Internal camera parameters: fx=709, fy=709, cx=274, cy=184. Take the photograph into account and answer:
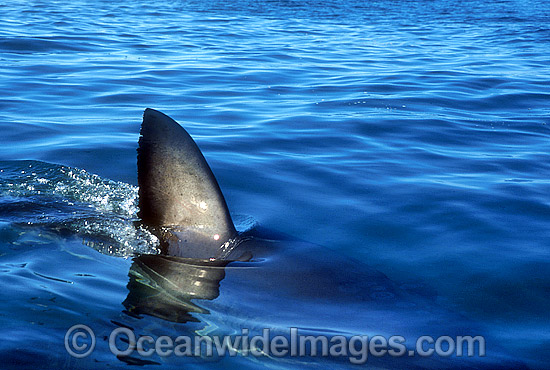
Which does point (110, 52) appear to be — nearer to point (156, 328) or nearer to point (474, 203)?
point (474, 203)

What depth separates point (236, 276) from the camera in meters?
4.07

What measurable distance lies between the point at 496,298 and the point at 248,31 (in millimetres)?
13879

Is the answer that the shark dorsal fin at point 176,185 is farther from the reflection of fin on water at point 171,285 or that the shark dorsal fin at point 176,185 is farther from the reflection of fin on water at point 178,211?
the reflection of fin on water at point 171,285

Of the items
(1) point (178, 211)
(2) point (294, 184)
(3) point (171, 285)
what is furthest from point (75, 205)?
(2) point (294, 184)

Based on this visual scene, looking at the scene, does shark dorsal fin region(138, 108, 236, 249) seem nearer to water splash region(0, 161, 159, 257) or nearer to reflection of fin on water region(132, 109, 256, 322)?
reflection of fin on water region(132, 109, 256, 322)

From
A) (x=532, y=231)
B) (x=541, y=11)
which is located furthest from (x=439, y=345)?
(x=541, y=11)

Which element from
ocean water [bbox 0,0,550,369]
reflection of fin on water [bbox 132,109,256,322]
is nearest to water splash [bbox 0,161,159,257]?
ocean water [bbox 0,0,550,369]

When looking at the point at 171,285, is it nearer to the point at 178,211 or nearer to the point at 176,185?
the point at 178,211

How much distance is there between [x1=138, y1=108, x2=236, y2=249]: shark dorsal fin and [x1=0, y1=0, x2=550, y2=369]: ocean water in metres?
0.21

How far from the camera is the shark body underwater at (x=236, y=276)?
366 cm

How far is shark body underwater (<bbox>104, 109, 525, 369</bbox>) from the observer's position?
3658mm

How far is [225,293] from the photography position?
153 inches

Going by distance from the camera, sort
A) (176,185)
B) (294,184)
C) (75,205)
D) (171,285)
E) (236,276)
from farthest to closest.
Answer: (294,184) → (75,205) → (176,185) → (236,276) → (171,285)

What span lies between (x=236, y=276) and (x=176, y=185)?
652mm
